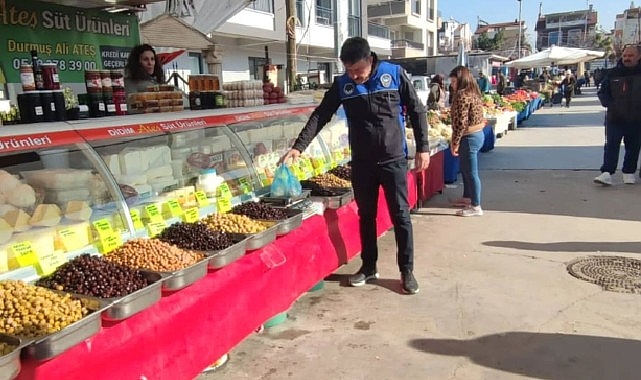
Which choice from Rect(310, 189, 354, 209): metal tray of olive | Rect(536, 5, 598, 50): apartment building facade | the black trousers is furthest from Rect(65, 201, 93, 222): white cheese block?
Rect(536, 5, 598, 50): apartment building facade

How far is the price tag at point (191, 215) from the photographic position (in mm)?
3244

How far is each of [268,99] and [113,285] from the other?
2.83 metres

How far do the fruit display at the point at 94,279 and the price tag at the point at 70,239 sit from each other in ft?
0.53

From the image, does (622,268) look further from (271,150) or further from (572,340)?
(271,150)

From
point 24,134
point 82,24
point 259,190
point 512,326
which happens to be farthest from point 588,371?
point 82,24

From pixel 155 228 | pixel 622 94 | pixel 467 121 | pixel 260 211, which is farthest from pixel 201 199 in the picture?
pixel 622 94

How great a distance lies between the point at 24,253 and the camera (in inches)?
92.7

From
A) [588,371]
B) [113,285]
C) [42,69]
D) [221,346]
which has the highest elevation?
[42,69]

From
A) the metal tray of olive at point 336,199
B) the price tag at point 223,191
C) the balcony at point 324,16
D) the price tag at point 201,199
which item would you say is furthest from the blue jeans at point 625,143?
the balcony at point 324,16

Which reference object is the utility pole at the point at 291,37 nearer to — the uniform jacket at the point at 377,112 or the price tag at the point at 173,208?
the uniform jacket at the point at 377,112

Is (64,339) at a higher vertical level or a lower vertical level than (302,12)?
lower

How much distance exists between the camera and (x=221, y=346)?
2666 millimetres

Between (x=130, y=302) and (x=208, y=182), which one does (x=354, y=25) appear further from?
(x=130, y=302)

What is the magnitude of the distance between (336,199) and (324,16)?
24.6 meters
